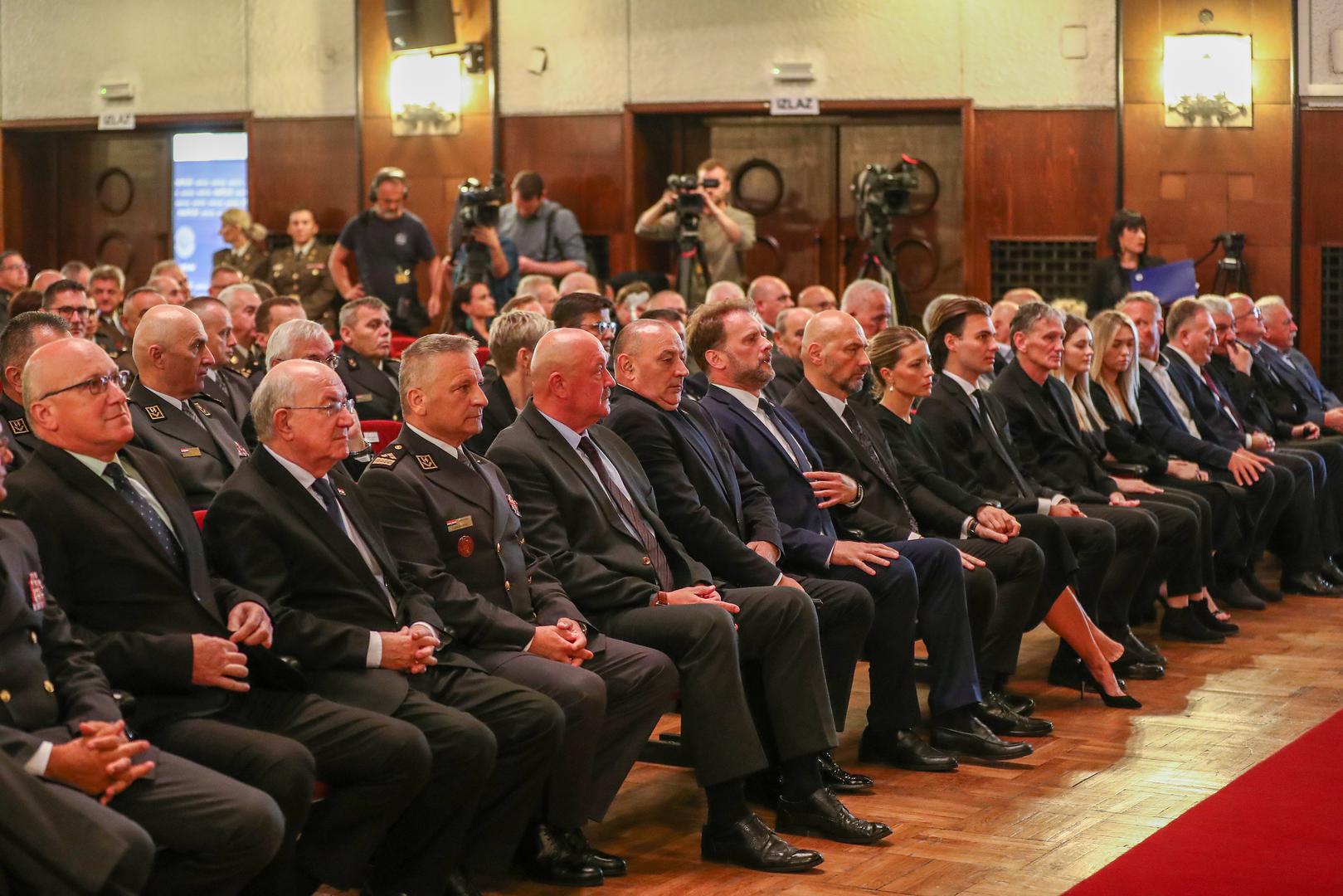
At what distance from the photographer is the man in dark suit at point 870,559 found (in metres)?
4.49

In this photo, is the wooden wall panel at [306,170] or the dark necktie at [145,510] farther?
the wooden wall panel at [306,170]

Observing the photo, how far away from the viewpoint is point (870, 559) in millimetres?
4480

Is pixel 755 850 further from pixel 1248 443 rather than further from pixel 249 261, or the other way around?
pixel 249 261

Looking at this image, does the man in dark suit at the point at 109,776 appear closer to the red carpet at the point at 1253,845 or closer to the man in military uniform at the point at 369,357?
the red carpet at the point at 1253,845

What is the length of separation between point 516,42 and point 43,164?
4.21m

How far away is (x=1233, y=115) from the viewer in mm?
10164

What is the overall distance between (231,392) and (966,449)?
2490mm

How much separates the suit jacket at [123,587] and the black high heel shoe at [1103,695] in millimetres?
2934

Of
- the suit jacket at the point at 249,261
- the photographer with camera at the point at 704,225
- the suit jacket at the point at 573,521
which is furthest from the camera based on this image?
the suit jacket at the point at 249,261

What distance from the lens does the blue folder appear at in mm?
9352

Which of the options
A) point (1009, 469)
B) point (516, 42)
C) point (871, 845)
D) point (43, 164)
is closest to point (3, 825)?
point (871, 845)

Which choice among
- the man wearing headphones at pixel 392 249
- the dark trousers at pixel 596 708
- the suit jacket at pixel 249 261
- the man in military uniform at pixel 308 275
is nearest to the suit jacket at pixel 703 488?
the dark trousers at pixel 596 708

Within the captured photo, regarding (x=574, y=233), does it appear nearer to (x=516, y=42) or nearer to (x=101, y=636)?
(x=516, y=42)

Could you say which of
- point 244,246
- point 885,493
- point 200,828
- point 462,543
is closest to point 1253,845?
point 885,493
